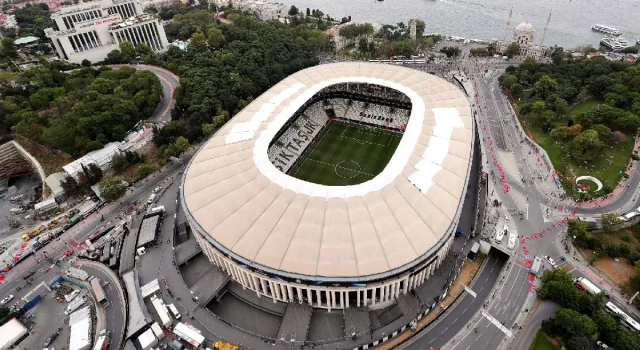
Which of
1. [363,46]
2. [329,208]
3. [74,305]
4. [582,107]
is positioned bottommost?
[74,305]

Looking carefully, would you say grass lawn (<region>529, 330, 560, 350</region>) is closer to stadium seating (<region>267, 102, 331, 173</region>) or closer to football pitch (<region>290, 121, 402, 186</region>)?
football pitch (<region>290, 121, 402, 186</region>)

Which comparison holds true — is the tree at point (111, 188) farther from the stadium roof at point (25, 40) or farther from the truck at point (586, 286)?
the stadium roof at point (25, 40)

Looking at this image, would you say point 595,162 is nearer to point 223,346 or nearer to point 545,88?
point 545,88

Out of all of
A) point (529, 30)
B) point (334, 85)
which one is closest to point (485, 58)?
point (529, 30)

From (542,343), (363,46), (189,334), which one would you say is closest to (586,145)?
(542,343)

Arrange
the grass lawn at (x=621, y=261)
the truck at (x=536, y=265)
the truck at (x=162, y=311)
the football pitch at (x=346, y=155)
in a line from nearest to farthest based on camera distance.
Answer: the truck at (x=162, y=311) < the grass lawn at (x=621, y=261) < the truck at (x=536, y=265) < the football pitch at (x=346, y=155)

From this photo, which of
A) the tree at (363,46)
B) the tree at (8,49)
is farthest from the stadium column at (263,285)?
the tree at (8,49)

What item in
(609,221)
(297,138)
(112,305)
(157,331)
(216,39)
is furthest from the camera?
(216,39)
